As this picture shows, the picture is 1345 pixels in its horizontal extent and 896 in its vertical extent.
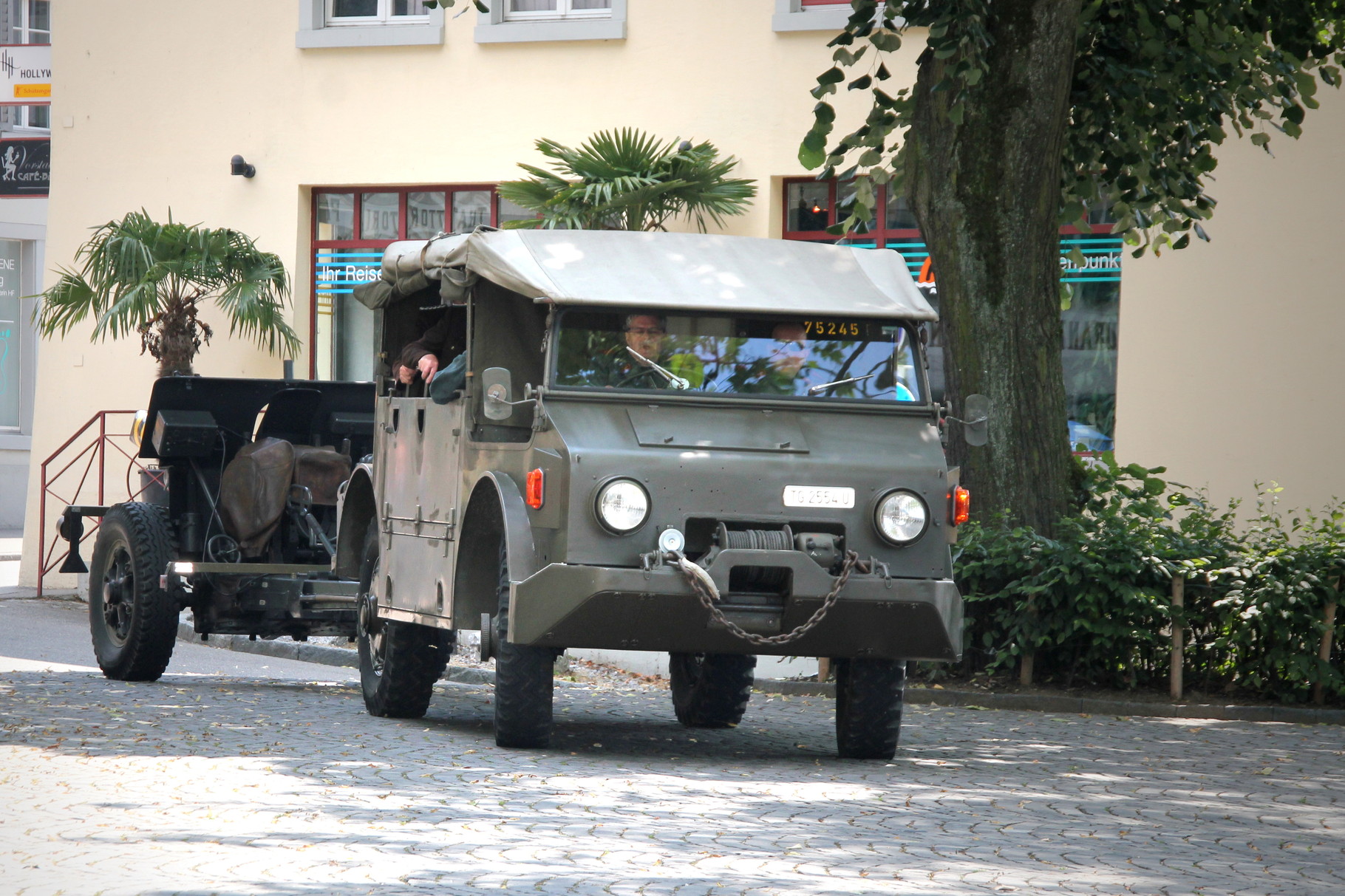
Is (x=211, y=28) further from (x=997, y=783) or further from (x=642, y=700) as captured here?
(x=997, y=783)

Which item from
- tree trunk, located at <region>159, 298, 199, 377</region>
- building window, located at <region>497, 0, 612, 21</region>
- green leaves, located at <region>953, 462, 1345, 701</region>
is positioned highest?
building window, located at <region>497, 0, 612, 21</region>

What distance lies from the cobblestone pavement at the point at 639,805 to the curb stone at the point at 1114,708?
9.3 inches

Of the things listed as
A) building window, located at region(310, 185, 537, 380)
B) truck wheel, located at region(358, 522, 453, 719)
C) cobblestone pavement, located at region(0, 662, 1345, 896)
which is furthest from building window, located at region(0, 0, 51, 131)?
truck wheel, located at region(358, 522, 453, 719)

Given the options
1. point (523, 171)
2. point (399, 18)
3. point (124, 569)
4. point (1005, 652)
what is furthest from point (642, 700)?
point (399, 18)

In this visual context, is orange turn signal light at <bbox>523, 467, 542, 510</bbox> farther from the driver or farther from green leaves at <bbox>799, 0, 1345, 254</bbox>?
green leaves at <bbox>799, 0, 1345, 254</bbox>

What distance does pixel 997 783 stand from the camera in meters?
8.64

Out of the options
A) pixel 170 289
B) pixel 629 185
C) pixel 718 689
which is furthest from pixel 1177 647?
pixel 170 289

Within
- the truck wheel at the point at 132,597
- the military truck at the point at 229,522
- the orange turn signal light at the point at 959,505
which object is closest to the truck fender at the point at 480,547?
the orange turn signal light at the point at 959,505

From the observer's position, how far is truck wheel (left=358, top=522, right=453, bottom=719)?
407 inches

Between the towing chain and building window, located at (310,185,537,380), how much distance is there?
11357 mm

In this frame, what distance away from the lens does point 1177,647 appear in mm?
11977

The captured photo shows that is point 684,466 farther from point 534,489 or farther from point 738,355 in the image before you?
point 738,355

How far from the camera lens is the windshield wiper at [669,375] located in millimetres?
9008

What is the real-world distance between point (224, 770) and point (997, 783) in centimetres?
333
